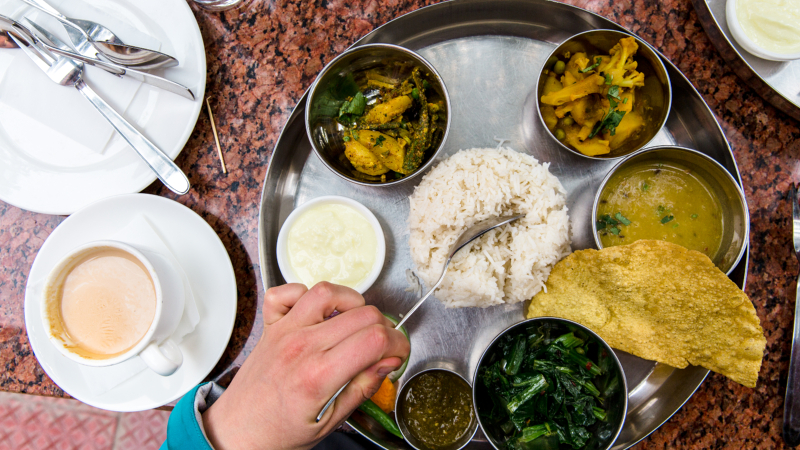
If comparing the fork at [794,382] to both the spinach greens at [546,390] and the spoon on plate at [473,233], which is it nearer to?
the spinach greens at [546,390]

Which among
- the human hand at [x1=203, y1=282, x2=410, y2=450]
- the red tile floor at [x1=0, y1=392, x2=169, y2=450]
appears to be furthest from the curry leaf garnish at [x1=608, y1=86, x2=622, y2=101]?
the red tile floor at [x1=0, y1=392, x2=169, y2=450]

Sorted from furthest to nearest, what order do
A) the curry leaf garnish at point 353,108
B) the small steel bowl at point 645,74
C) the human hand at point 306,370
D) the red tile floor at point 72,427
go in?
the red tile floor at point 72,427 → the curry leaf garnish at point 353,108 → the small steel bowl at point 645,74 → the human hand at point 306,370

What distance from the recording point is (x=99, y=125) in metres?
1.62

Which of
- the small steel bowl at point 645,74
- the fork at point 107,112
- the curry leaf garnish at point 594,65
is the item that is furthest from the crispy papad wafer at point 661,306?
the fork at point 107,112

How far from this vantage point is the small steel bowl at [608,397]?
4.45 feet

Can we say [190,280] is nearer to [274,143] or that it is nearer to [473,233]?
[274,143]

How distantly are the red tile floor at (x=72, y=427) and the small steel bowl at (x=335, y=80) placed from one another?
58.2 inches

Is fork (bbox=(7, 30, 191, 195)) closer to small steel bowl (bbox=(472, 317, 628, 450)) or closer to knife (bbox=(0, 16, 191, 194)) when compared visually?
knife (bbox=(0, 16, 191, 194))

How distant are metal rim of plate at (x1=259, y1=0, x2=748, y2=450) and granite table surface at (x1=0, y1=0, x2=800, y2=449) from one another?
12 cm

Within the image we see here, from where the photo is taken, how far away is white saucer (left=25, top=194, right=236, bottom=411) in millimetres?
1528

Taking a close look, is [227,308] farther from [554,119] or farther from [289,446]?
[554,119]

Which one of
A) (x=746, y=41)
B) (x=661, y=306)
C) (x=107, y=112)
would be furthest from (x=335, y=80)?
(x=746, y=41)

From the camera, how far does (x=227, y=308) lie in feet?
5.01

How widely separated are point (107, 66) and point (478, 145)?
1369mm
